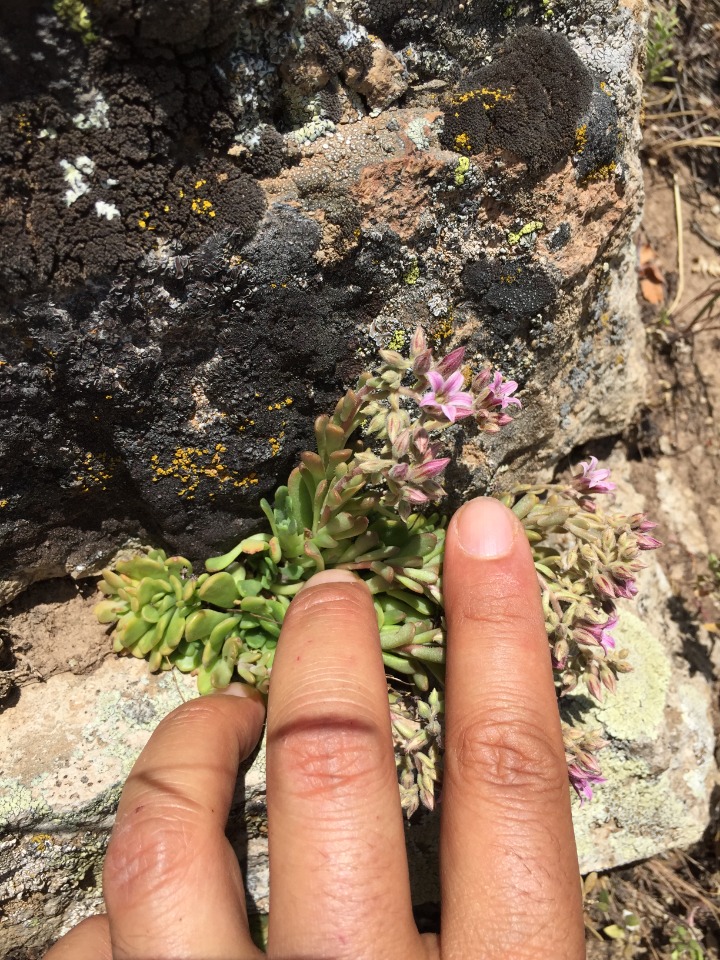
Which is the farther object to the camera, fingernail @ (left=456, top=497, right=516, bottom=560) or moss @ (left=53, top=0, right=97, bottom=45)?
fingernail @ (left=456, top=497, right=516, bottom=560)

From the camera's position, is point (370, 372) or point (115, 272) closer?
point (115, 272)

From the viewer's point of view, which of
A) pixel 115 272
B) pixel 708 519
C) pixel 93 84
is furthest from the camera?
pixel 708 519

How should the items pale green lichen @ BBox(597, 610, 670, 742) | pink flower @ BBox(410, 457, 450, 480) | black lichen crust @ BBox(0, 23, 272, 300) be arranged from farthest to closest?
pale green lichen @ BBox(597, 610, 670, 742) → pink flower @ BBox(410, 457, 450, 480) → black lichen crust @ BBox(0, 23, 272, 300)

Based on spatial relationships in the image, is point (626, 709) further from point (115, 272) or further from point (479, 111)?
point (115, 272)

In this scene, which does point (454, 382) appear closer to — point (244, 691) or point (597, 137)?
point (597, 137)

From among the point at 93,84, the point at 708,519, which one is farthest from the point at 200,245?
the point at 708,519

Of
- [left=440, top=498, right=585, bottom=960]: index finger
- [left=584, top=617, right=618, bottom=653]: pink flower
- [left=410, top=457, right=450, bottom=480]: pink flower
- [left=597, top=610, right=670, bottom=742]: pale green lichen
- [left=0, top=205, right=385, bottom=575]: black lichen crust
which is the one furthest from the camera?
[left=597, top=610, right=670, bottom=742]: pale green lichen

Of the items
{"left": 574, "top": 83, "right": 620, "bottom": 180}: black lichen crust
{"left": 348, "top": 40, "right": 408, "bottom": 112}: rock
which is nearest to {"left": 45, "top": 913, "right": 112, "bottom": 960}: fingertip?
{"left": 348, "top": 40, "right": 408, "bottom": 112}: rock

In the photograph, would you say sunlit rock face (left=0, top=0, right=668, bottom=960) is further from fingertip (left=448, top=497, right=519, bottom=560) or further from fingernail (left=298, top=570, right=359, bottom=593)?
fingertip (left=448, top=497, right=519, bottom=560)
